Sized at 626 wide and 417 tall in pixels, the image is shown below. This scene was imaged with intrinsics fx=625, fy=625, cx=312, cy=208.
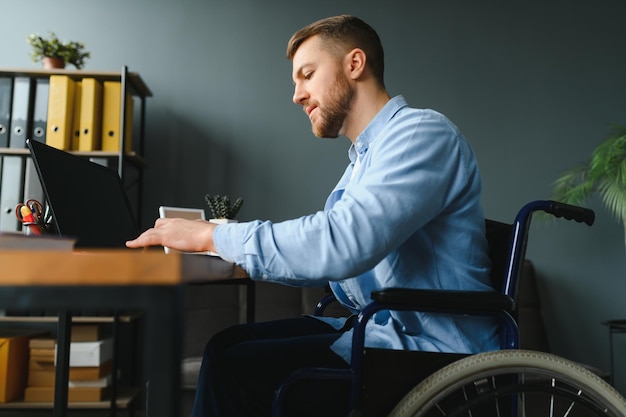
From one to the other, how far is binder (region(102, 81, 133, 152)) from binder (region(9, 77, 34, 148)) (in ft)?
1.01

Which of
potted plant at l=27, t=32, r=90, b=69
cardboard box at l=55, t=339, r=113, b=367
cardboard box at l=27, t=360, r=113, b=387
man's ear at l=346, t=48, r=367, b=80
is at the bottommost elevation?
cardboard box at l=27, t=360, r=113, b=387

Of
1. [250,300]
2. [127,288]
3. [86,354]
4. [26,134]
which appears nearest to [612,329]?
[250,300]

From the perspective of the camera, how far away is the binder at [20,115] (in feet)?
8.75

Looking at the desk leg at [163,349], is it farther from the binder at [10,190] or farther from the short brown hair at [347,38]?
the binder at [10,190]

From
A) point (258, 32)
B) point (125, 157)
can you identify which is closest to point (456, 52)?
point (258, 32)

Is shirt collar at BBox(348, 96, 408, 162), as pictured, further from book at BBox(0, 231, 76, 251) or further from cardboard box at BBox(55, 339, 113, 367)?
cardboard box at BBox(55, 339, 113, 367)

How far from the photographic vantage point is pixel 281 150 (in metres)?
3.18

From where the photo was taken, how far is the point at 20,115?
8.76ft

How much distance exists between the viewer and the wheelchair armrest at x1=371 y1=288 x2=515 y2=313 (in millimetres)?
893

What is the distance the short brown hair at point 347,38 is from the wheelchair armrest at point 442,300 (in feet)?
2.16

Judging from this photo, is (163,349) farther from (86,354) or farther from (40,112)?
(40,112)

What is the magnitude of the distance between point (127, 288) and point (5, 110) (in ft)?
8.44

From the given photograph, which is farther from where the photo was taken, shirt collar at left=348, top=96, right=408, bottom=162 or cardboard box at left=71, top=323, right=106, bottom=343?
cardboard box at left=71, top=323, right=106, bottom=343

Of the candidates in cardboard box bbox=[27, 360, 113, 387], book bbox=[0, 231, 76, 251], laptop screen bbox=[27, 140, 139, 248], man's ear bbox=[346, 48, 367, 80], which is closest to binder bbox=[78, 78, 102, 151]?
cardboard box bbox=[27, 360, 113, 387]
